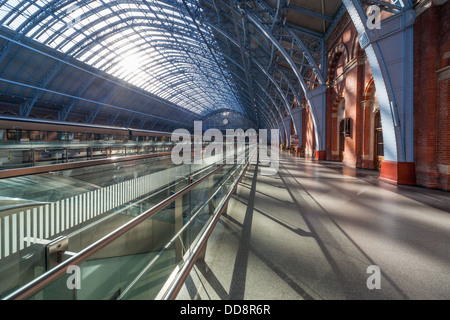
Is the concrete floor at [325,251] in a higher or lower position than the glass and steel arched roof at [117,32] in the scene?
lower

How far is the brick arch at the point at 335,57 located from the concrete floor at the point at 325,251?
10.4 m

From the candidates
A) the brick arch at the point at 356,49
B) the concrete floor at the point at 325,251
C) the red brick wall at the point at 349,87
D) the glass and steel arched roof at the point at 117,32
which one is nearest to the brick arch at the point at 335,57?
the red brick wall at the point at 349,87

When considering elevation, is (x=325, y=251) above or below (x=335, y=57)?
below

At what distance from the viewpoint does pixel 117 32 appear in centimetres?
2370

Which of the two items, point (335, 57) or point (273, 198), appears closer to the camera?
point (273, 198)

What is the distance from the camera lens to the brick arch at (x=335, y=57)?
39.2 feet

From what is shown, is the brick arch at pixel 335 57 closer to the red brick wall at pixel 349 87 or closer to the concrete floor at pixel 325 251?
the red brick wall at pixel 349 87

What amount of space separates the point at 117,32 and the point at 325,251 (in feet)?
97.2

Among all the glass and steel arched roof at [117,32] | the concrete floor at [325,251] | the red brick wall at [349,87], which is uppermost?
the glass and steel arched roof at [117,32]

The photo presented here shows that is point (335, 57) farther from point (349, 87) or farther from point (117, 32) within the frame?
point (117, 32)

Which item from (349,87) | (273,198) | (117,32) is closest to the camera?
(273,198)

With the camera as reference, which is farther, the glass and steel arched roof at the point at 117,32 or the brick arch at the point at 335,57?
the glass and steel arched roof at the point at 117,32

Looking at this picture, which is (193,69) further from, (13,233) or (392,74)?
(13,233)

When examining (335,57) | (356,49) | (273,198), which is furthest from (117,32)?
(273,198)
